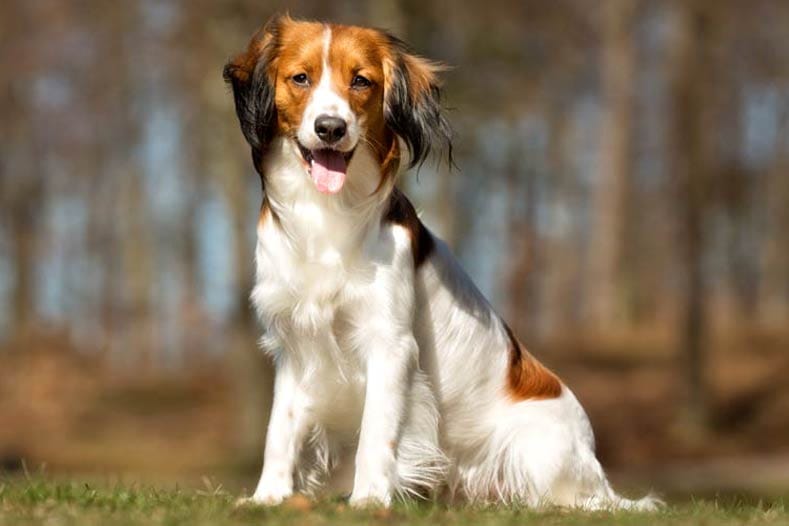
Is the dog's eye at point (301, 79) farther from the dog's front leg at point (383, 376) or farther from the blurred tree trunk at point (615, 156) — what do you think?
the blurred tree trunk at point (615, 156)

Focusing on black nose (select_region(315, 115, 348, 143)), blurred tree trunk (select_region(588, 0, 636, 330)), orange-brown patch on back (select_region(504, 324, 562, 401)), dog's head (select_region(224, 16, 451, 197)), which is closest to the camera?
black nose (select_region(315, 115, 348, 143))

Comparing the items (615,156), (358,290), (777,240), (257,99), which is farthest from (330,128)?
(777,240)

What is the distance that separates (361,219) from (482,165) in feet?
67.3

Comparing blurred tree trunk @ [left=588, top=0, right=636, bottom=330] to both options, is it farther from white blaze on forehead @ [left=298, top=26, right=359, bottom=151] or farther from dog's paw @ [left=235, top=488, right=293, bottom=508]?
dog's paw @ [left=235, top=488, right=293, bottom=508]

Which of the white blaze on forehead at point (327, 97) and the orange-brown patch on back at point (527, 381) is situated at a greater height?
the white blaze on forehead at point (327, 97)

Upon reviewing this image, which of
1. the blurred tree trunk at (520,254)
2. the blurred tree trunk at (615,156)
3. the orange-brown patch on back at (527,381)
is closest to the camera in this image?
the orange-brown patch on back at (527,381)

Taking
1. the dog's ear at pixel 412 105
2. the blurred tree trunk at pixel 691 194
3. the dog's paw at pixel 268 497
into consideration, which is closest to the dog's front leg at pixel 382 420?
the dog's paw at pixel 268 497

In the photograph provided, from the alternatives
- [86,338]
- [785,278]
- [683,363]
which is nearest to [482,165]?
[683,363]

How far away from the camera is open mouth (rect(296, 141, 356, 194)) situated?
5.86m

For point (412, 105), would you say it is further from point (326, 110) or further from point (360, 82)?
point (326, 110)

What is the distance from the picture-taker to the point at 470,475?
667cm

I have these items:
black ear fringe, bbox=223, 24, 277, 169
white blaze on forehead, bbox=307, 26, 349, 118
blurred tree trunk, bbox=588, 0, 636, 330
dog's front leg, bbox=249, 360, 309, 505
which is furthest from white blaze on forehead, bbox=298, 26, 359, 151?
blurred tree trunk, bbox=588, 0, 636, 330

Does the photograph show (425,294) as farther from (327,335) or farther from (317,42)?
(317,42)

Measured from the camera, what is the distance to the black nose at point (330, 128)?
559 cm
